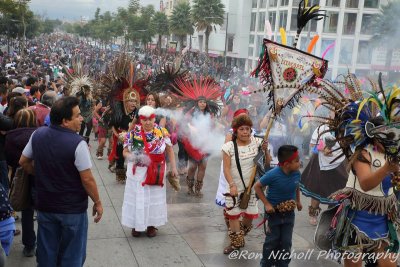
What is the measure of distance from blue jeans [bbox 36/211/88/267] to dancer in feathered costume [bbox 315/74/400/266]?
2.32 m

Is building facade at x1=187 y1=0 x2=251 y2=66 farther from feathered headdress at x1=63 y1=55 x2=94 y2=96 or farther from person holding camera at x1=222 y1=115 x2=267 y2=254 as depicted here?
person holding camera at x1=222 y1=115 x2=267 y2=254

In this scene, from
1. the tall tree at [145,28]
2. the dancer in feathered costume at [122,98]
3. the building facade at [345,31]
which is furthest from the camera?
the tall tree at [145,28]

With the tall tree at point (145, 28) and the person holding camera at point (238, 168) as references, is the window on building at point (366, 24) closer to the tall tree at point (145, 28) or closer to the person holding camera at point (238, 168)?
the tall tree at point (145, 28)

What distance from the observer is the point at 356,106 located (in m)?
4.04

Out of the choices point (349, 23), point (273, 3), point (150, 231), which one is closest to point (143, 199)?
point (150, 231)

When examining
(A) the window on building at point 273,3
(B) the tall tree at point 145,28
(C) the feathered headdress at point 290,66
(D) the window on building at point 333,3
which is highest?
(A) the window on building at point 273,3

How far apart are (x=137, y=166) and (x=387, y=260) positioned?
9.73 ft

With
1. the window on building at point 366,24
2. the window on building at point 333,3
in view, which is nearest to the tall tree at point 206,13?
the window on building at point 333,3

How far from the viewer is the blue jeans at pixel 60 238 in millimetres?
3766

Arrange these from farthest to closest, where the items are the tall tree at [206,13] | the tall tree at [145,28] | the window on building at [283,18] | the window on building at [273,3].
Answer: the tall tree at [145,28] < the tall tree at [206,13] < the window on building at [273,3] < the window on building at [283,18]

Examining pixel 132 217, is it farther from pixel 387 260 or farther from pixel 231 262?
pixel 387 260

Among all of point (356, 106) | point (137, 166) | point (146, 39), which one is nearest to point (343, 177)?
point (356, 106)

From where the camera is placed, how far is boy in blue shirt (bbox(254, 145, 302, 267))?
4391mm

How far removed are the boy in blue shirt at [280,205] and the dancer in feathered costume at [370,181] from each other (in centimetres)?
49
